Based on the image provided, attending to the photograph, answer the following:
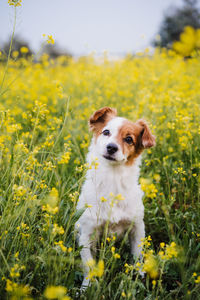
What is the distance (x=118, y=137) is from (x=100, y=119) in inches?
18.7

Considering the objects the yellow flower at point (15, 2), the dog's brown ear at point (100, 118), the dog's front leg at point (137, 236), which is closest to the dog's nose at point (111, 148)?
the dog's brown ear at point (100, 118)

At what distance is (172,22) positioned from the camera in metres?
18.2

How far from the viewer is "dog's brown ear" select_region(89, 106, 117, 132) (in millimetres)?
2605

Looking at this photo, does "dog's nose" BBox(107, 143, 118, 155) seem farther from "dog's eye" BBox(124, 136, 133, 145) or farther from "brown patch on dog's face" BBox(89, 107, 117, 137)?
"brown patch on dog's face" BBox(89, 107, 117, 137)

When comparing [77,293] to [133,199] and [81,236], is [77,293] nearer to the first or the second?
[81,236]

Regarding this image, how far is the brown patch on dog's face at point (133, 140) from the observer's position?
235cm

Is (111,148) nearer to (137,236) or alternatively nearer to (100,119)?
(100,119)

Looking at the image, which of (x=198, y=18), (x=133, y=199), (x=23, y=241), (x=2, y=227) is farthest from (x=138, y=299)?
(x=198, y=18)

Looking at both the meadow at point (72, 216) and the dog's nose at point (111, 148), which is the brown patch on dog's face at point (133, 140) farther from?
the meadow at point (72, 216)

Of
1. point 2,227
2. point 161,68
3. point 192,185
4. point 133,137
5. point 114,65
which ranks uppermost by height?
point 114,65

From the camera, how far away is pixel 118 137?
232cm

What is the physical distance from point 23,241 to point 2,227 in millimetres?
239

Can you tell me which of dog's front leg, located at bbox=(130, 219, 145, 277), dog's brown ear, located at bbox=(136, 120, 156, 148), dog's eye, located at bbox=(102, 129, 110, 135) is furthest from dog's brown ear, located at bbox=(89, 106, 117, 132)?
dog's front leg, located at bbox=(130, 219, 145, 277)

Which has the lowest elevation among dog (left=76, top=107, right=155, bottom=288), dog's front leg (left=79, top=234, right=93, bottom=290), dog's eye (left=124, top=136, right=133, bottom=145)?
dog's front leg (left=79, top=234, right=93, bottom=290)
